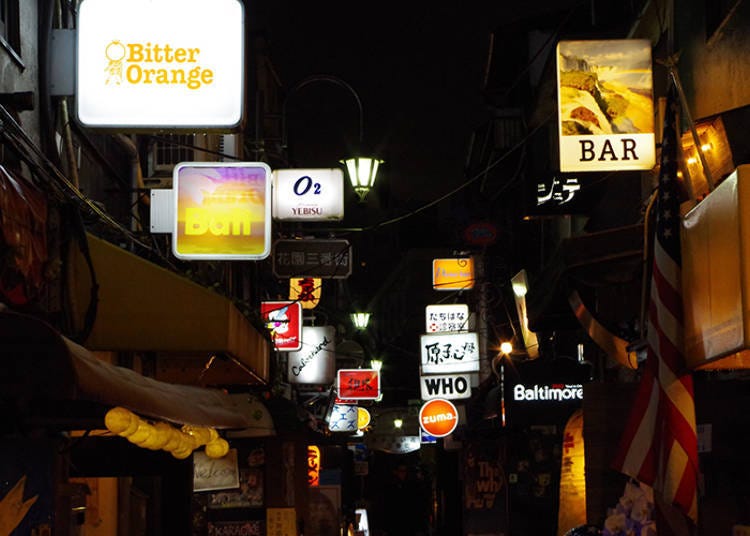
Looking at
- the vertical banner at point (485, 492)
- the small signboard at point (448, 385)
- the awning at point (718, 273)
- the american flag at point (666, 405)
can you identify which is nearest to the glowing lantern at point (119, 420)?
the american flag at point (666, 405)

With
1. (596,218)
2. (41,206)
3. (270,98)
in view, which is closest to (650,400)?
(41,206)

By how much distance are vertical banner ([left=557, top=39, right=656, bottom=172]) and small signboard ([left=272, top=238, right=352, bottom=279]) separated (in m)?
9.72

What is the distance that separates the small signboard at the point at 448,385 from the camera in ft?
104

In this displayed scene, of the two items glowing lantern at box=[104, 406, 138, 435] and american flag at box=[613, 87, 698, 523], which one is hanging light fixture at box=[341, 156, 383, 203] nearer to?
glowing lantern at box=[104, 406, 138, 435]

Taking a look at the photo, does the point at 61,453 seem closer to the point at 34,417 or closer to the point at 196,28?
the point at 34,417

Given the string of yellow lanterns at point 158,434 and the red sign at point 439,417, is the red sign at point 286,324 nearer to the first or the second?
the red sign at point 439,417

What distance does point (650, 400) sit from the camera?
25.2ft

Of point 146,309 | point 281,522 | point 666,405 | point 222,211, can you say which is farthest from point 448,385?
point 666,405

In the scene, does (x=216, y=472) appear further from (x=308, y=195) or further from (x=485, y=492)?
(x=485, y=492)

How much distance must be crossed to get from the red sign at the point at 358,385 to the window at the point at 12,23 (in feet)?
95.4

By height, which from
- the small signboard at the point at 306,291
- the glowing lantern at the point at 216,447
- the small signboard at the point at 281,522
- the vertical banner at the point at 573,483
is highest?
the small signboard at the point at 306,291

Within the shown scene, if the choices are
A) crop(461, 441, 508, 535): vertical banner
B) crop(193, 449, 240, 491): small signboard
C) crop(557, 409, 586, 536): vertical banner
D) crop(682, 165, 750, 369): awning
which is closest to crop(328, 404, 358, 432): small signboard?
crop(461, 441, 508, 535): vertical banner

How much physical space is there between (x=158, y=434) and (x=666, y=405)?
17.1 ft

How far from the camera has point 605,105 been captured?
13.0 m
